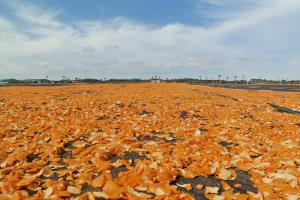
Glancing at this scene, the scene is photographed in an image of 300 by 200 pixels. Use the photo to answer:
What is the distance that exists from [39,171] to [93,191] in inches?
62.1

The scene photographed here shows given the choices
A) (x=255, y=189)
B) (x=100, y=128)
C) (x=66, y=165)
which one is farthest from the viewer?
(x=100, y=128)

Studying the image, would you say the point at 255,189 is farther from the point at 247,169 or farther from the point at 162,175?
the point at 162,175

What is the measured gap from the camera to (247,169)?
6.48m

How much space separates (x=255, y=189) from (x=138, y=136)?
440 cm

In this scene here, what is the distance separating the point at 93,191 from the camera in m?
5.19

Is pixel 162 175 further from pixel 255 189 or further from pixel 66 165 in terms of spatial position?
pixel 66 165

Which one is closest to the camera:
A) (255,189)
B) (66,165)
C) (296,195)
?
(296,195)

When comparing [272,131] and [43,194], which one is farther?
[272,131]

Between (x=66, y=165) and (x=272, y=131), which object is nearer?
(x=66, y=165)

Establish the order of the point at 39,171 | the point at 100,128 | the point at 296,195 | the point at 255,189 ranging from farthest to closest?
the point at 100,128
the point at 39,171
the point at 255,189
the point at 296,195

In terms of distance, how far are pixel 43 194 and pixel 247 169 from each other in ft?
13.4

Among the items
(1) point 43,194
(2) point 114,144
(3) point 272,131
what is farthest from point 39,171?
(3) point 272,131

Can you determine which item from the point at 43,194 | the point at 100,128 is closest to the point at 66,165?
the point at 43,194

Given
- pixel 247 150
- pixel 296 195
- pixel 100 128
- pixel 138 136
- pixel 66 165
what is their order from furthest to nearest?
pixel 100 128 → pixel 138 136 → pixel 247 150 → pixel 66 165 → pixel 296 195
